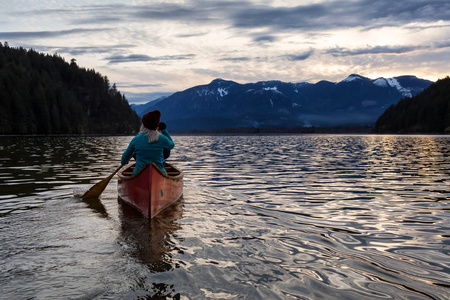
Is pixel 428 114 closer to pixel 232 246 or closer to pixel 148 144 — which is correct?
pixel 148 144

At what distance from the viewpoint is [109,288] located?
511cm

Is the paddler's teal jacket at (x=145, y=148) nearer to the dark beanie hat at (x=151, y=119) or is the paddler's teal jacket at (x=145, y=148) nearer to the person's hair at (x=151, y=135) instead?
the person's hair at (x=151, y=135)

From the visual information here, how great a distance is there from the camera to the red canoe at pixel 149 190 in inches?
379

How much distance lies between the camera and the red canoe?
31.6 ft

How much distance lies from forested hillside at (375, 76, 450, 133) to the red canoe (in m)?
180

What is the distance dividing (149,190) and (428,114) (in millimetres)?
193431

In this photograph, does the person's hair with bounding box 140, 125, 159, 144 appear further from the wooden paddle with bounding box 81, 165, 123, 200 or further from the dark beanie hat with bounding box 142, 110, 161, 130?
the wooden paddle with bounding box 81, 165, 123, 200

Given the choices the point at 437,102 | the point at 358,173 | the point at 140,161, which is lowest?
the point at 358,173

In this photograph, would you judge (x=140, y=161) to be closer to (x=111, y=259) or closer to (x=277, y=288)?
(x=111, y=259)

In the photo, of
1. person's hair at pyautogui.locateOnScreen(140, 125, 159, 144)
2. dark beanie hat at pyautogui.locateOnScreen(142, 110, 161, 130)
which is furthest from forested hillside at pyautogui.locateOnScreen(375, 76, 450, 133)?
dark beanie hat at pyautogui.locateOnScreen(142, 110, 161, 130)

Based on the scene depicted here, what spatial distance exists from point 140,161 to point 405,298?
325 inches

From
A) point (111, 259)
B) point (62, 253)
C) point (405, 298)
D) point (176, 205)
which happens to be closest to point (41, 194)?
point (176, 205)

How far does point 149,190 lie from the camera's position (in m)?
9.65

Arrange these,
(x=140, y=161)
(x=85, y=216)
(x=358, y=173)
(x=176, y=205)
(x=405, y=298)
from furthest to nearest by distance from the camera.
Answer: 1. (x=358, y=173)
2. (x=176, y=205)
3. (x=140, y=161)
4. (x=85, y=216)
5. (x=405, y=298)
